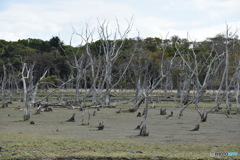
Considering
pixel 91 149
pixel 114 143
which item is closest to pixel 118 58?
pixel 114 143

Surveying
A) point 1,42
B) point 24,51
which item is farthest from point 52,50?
point 1,42

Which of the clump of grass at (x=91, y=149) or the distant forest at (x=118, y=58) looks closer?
the clump of grass at (x=91, y=149)

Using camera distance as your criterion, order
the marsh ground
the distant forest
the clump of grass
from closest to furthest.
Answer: the clump of grass, the marsh ground, the distant forest

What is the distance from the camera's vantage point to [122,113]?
30062mm

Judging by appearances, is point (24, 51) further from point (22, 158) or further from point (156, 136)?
point (22, 158)

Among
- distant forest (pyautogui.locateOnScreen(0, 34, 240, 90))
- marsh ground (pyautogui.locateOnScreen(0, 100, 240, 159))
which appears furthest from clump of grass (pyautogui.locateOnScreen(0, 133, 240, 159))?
distant forest (pyautogui.locateOnScreen(0, 34, 240, 90))

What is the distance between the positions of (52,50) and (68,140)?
53733 mm

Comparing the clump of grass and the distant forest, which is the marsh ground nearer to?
the clump of grass

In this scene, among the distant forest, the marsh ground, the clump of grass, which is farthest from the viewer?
the distant forest

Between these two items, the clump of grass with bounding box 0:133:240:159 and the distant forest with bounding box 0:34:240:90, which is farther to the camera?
the distant forest with bounding box 0:34:240:90

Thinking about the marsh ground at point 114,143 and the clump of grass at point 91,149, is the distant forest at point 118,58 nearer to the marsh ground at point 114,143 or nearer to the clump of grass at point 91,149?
the marsh ground at point 114,143

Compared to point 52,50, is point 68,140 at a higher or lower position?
lower

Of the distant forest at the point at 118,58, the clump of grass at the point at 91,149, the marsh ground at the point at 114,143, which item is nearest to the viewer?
the clump of grass at the point at 91,149

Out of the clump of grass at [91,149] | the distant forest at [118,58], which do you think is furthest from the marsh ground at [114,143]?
the distant forest at [118,58]
